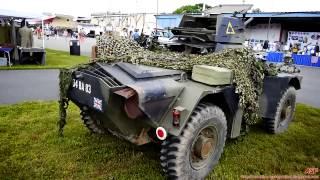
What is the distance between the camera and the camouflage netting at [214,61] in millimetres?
4281

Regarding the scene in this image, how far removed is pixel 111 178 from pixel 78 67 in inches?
55.7

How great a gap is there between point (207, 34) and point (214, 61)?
1.00 metres

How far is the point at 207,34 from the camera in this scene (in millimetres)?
5293

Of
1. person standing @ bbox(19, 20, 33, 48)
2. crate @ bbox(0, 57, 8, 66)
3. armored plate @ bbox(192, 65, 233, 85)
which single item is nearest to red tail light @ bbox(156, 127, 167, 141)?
armored plate @ bbox(192, 65, 233, 85)

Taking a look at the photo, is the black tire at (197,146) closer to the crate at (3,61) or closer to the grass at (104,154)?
the grass at (104,154)

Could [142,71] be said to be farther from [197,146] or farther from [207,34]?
[207,34]

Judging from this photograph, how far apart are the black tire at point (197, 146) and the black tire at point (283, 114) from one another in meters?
1.86

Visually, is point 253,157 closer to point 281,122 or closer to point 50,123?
point 281,122

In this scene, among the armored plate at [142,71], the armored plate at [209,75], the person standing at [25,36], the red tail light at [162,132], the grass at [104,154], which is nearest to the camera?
the red tail light at [162,132]

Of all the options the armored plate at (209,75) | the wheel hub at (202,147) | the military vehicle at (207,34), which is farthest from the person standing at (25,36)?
the wheel hub at (202,147)

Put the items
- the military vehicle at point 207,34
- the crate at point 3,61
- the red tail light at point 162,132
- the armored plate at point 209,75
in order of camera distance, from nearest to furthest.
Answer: the red tail light at point 162,132, the armored plate at point 209,75, the military vehicle at point 207,34, the crate at point 3,61

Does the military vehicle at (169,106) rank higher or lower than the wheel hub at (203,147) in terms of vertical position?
higher

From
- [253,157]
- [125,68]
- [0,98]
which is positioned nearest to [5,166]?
[125,68]

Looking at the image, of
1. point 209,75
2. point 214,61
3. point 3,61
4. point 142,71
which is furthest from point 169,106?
point 3,61
